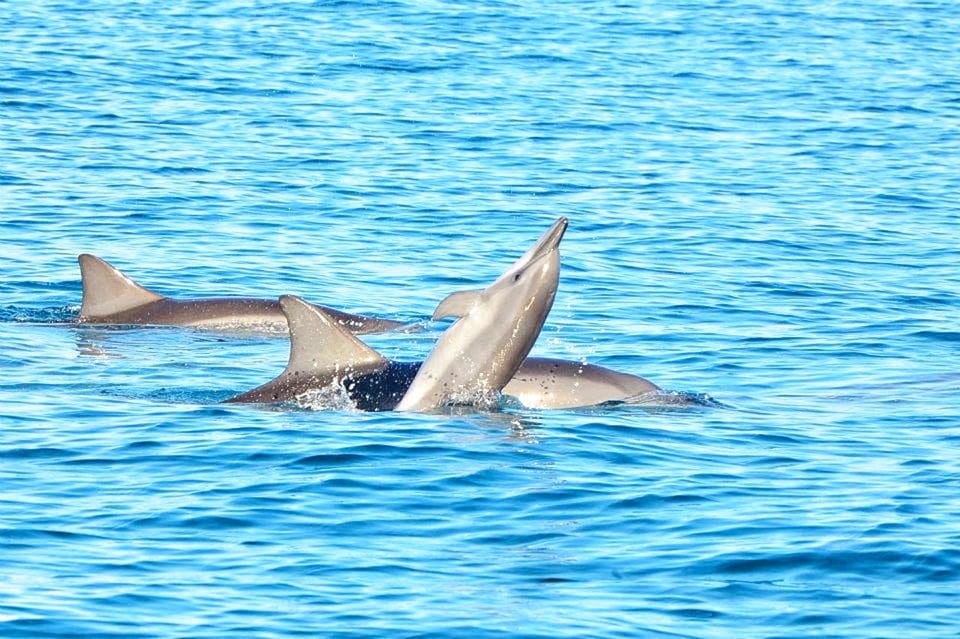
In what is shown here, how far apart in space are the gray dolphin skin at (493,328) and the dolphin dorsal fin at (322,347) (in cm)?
71

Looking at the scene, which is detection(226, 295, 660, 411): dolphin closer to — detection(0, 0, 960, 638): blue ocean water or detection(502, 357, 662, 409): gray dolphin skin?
detection(502, 357, 662, 409): gray dolphin skin

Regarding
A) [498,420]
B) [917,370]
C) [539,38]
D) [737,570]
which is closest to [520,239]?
[917,370]

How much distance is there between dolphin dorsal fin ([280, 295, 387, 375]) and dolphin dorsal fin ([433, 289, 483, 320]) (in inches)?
40.0

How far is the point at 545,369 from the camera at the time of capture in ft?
58.4

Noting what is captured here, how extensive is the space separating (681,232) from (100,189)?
9103 mm

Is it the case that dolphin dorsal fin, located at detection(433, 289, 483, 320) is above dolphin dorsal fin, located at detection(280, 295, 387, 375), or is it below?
above

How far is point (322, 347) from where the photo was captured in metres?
16.4

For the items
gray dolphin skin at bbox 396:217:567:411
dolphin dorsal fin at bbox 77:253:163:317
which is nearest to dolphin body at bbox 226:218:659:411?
gray dolphin skin at bbox 396:217:567:411

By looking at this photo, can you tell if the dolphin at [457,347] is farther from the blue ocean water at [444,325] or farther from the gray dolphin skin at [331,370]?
the blue ocean water at [444,325]

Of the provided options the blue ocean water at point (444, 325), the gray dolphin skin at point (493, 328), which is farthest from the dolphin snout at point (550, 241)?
the blue ocean water at point (444, 325)

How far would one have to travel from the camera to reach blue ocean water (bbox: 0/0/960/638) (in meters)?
11.8

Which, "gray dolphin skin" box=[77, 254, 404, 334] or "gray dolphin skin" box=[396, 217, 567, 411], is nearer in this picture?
"gray dolphin skin" box=[396, 217, 567, 411]

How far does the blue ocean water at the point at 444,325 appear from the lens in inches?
464

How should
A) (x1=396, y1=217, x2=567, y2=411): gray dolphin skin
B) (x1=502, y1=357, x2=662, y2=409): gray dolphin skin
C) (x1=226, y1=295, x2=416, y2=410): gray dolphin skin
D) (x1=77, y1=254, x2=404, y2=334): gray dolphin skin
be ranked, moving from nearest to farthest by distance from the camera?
(x1=396, y1=217, x2=567, y2=411): gray dolphin skin → (x1=226, y1=295, x2=416, y2=410): gray dolphin skin → (x1=502, y1=357, x2=662, y2=409): gray dolphin skin → (x1=77, y1=254, x2=404, y2=334): gray dolphin skin
